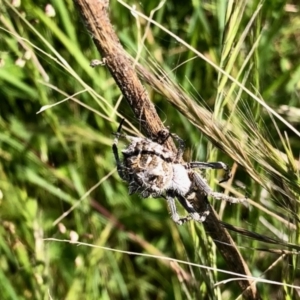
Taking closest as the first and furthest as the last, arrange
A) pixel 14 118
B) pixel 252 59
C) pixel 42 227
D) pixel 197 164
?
pixel 197 164 < pixel 252 59 < pixel 42 227 < pixel 14 118

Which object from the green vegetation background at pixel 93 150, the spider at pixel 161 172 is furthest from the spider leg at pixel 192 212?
the green vegetation background at pixel 93 150

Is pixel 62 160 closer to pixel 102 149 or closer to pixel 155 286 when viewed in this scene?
pixel 102 149

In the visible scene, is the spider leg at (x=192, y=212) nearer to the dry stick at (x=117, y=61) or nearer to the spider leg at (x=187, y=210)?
the spider leg at (x=187, y=210)

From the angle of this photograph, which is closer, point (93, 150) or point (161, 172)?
point (161, 172)

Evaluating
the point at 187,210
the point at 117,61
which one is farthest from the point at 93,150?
the point at 117,61

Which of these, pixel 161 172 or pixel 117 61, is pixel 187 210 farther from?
pixel 117 61

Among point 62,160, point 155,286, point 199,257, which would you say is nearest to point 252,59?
point 199,257

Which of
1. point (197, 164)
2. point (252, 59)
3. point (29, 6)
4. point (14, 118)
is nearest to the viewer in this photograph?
point (197, 164)
